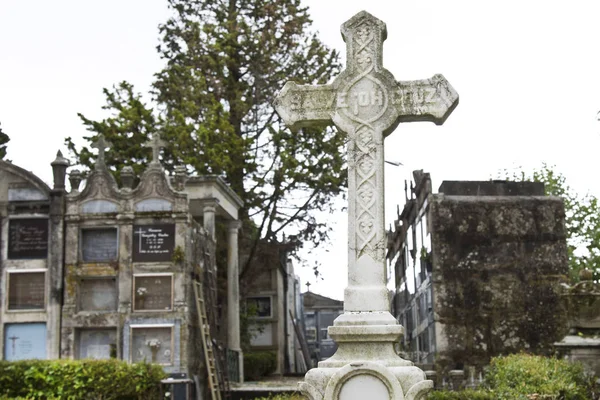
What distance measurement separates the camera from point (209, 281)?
21594 mm

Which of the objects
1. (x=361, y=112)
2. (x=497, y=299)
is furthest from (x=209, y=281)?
(x=361, y=112)

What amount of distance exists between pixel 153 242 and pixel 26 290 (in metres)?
3.01

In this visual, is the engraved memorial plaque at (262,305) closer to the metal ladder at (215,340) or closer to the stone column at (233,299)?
the stone column at (233,299)

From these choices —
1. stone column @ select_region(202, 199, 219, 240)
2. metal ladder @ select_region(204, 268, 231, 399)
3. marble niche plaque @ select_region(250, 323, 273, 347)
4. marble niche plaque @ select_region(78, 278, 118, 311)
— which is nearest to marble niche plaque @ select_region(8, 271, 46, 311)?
marble niche plaque @ select_region(78, 278, 118, 311)

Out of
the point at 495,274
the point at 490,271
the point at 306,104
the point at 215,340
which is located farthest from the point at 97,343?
the point at 306,104

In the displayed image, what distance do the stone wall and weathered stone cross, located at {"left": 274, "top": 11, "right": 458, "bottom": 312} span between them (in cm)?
1299

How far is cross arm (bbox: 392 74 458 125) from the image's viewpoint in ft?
28.9

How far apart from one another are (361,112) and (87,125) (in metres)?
18.3

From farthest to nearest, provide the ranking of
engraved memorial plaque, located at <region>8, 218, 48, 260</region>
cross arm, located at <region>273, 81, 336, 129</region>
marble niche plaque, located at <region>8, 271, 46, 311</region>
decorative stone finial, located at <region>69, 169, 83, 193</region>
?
decorative stone finial, located at <region>69, 169, 83, 193</region> < engraved memorial plaque, located at <region>8, 218, 48, 260</region> < marble niche plaque, located at <region>8, 271, 46, 311</region> < cross arm, located at <region>273, 81, 336, 129</region>

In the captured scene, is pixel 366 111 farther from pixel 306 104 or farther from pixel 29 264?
pixel 29 264

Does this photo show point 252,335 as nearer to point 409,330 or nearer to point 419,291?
point 409,330

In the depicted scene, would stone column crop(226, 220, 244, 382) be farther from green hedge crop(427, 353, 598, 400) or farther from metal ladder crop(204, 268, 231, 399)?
green hedge crop(427, 353, 598, 400)

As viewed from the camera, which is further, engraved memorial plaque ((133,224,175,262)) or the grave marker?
engraved memorial plaque ((133,224,175,262))

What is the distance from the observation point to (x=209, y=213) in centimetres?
2191
